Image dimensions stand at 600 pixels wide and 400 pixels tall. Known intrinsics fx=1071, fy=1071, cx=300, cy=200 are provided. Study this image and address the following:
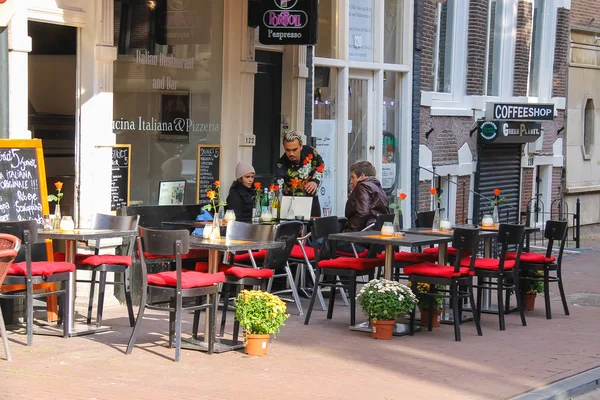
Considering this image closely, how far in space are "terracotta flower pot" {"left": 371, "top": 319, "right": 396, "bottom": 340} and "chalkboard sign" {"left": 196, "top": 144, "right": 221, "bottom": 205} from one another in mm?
3580

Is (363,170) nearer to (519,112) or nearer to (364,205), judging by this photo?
(364,205)

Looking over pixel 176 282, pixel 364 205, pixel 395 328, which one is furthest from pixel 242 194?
pixel 176 282

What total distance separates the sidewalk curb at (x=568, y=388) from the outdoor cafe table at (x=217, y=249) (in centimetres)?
255

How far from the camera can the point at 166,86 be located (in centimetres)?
1255

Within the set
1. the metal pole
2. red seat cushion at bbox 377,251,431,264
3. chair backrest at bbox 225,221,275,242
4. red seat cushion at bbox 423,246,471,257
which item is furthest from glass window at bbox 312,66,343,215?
chair backrest at bbox 225,221,275,242

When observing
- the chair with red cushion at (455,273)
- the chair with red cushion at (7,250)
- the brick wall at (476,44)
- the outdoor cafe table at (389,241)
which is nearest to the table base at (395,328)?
the outdoor cafe table at (389,241)

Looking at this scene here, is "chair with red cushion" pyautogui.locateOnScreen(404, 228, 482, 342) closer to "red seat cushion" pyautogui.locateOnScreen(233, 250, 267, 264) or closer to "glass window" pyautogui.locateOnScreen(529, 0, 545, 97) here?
"red seat cushion" pyautogui.locateOnScreen(233, 250, 267, 264)

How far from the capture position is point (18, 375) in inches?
304

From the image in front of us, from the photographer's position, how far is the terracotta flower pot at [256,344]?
348 inches

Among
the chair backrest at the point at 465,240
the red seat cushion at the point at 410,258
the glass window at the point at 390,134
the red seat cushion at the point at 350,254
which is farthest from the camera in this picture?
the glass window at the point at 390,134

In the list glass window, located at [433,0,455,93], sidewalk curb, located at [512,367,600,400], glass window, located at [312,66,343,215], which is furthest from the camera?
glass window, located at [433,0,455,93]

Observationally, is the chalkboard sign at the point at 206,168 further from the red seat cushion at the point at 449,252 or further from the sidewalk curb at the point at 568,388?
the sidewalk curb at the point at 568,388

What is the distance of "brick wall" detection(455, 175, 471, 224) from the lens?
19.3m

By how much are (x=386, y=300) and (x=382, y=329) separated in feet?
1.25
